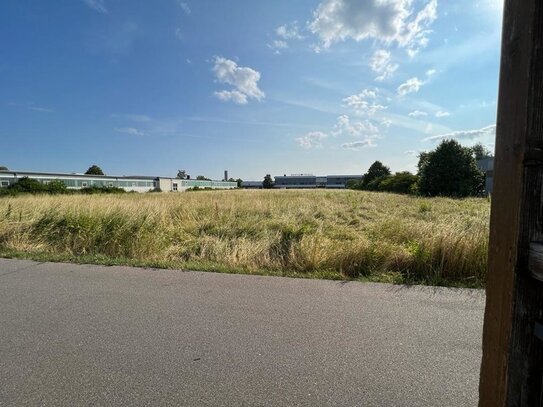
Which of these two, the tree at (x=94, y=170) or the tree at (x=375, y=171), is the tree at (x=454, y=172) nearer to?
the tree at (x=375, y=171)

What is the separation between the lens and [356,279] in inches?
199

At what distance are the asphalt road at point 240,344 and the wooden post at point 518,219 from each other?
160 centimetres

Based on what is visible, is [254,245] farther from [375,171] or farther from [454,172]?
[375,171]

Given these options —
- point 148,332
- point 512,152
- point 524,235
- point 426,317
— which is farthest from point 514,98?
point 148,332

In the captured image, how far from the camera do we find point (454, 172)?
36375mm

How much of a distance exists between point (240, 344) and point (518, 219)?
2.84 metres

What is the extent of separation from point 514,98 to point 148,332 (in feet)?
12.6

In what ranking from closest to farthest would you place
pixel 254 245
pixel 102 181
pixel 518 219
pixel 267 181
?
pixel 518 219 → pixel 254 245 → pixel 102 181 → pixel 267 181

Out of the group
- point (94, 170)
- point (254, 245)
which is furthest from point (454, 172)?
point (94, 170)

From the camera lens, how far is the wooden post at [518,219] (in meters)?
0.96

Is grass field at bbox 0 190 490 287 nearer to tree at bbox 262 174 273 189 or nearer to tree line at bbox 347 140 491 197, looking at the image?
tree line at bbox 347 140 491 197

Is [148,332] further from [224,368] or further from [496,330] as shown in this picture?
[496,330]

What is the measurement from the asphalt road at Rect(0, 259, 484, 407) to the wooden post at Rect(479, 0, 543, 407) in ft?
5.25

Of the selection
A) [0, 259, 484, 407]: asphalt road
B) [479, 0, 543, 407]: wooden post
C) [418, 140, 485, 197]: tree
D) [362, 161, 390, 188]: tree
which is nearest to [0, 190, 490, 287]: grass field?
[0, 259, 484, 407]: asphalt road
